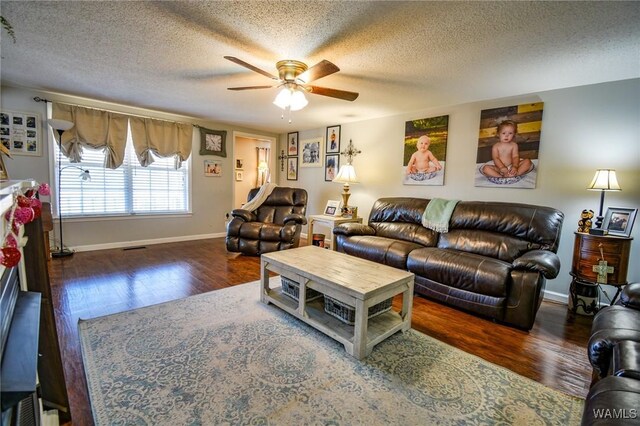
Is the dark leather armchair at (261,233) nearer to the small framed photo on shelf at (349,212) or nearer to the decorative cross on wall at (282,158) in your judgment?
the small framed photo on shelf at (349,212)

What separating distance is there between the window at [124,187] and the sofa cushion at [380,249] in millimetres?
3230

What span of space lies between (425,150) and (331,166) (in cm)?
182

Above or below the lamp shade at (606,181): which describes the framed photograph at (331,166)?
above

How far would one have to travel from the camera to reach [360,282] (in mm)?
2010

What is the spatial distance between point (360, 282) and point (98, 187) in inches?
170

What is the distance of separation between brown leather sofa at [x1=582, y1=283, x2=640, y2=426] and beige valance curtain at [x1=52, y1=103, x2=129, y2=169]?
533 centimetres

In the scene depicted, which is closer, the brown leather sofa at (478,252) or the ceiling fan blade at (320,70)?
the ceiling fan blade at (320,70)

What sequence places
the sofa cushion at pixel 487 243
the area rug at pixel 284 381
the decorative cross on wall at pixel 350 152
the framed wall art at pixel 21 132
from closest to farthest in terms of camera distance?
the area rug at pixel 284 381
the sofa cushion at pixel 487 243
the framed wall art at pixel 21 132
the decorative cross on wall at pixel 350 152

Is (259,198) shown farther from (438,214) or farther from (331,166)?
(438,214)

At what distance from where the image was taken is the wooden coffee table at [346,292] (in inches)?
74.2

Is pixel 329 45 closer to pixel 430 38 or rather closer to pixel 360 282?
pixel 430 38

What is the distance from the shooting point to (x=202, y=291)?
2.92 meters

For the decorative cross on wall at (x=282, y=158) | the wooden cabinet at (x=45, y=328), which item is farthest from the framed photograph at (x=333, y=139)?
the wooden cabinet at (x=45, y=328)

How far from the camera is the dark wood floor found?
1.82m
